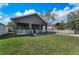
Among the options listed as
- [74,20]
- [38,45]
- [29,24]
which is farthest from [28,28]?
[74,20]

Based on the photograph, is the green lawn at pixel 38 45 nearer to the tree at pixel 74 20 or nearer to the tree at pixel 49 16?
the tree at pixel 74 20

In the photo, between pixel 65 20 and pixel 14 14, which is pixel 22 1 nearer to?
pixel 14 14

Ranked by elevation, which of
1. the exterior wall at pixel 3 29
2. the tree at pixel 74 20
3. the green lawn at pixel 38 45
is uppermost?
the tree at pixel 74 20

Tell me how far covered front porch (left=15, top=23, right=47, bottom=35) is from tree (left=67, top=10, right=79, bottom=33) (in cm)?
47

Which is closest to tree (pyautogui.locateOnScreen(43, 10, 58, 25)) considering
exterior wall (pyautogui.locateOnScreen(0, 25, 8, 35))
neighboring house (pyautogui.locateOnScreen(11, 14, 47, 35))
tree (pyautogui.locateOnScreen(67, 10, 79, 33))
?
neighboring house (pyautogui.locateOnScreen(11, 14, 47, 35))

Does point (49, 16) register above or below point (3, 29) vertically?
above

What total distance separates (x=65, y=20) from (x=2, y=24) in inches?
44.9

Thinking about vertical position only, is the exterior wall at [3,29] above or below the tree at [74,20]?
below

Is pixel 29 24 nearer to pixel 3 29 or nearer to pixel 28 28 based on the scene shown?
pixel 28 28

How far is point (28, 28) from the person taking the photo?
176 inches

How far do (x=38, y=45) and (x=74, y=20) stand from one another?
788 millimetres

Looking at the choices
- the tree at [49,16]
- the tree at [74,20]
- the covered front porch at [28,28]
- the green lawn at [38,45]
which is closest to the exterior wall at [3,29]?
the green lawn at [38,45]

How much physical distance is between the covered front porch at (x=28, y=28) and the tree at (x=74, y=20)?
47 cm

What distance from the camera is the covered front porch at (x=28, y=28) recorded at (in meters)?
4.44
